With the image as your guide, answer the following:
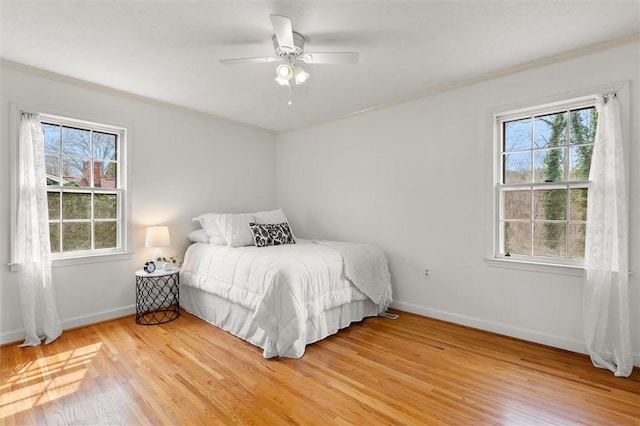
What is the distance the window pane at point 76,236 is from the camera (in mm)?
3309

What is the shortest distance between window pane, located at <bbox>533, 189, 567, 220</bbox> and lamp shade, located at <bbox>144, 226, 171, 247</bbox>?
12.4 feet

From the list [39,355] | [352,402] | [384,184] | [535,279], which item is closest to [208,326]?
[39,355]

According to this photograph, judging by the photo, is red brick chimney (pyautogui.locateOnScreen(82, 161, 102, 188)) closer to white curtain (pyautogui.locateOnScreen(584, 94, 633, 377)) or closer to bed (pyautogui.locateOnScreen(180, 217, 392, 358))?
bed (pyautogui.locateOnScreen(180, 217, 392, 358))

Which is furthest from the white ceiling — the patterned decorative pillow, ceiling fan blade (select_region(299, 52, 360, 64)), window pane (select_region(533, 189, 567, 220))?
the patterned decorative pillow

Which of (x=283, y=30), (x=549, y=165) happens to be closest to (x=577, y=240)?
(x=549, y=165)

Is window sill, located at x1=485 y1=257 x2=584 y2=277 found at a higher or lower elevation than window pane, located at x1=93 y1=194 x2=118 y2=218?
lower

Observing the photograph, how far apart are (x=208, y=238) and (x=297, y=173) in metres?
1.73

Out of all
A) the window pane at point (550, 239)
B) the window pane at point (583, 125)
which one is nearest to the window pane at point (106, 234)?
the window pane at point (550, 239)

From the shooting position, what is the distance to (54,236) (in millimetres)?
3234

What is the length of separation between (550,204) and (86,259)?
4.51 meters

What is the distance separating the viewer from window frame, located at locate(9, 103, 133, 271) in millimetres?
2883

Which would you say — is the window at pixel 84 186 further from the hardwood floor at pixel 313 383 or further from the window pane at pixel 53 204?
the hardwood floor at pixel 313 383

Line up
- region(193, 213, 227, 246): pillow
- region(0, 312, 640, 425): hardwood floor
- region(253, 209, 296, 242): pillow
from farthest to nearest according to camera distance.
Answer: region(253, 209, 296, 242): pillow → region(193, 213, 227, 246): pillow → region(0, 312, 640, 425): hardwood floor

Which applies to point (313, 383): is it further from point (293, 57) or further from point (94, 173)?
point (94, 173)
